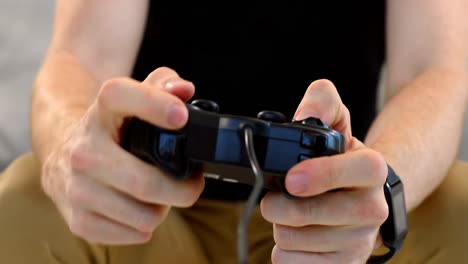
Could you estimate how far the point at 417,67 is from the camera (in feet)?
2.66

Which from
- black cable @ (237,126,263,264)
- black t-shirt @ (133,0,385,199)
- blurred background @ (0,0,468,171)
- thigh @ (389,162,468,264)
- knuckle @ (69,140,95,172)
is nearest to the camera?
black cable @ (237,126,263,264)

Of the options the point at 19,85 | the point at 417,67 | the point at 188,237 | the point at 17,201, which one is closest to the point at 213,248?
the point at 188,237

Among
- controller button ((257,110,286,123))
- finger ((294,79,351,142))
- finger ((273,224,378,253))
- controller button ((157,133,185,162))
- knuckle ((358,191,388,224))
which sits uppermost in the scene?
controller button ((257,110,286,123))

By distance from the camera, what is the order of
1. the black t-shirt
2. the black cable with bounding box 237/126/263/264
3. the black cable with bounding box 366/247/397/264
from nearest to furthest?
the black cable with bounding box 237/126/263/264, the black cable with bounding box 366/247/397/264, the black t-shirt

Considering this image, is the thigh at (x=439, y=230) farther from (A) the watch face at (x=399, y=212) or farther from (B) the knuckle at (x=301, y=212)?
(B) the knuckle at (x=301, y=212)

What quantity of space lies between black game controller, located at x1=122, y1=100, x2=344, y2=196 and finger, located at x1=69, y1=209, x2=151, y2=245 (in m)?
0.09

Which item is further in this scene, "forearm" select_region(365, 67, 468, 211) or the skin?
"forearm" select_region(365, 67, 468, 211)

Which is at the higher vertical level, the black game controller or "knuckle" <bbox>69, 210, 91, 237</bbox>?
the black game controller

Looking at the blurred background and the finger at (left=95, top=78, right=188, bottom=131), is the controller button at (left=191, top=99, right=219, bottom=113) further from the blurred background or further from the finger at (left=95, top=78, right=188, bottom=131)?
the blurred background

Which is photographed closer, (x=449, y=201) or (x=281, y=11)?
(x=449, y=201)

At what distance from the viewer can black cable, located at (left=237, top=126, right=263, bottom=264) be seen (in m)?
0.35

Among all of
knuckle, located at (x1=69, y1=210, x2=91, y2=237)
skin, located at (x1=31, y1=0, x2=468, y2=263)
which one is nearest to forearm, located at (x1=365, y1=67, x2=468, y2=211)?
skin, located at (x1=31, y1=0, x2=468, y2=263)

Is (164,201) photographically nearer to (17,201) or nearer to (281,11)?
(17,201)

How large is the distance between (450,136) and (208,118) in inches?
17.3
